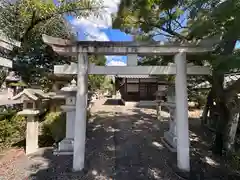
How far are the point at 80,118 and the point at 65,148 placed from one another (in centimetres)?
164

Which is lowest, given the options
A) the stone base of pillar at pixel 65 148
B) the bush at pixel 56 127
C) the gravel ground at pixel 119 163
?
the gravel ground at pixel 119 163

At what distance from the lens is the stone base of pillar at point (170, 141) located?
5.73m

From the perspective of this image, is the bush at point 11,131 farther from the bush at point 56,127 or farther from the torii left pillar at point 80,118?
the torii left pillar at point 80,118

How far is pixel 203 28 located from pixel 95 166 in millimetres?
4052

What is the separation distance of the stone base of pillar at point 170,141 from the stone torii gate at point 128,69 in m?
1.19

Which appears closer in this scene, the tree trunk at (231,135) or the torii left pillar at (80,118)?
the torii left pillar at (80,118)

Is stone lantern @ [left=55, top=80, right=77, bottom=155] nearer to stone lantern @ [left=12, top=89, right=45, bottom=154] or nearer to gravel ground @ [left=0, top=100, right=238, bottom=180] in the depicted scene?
gravel ground @ [left=0, top=100, right=238, bottom=180]

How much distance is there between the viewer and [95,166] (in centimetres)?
478

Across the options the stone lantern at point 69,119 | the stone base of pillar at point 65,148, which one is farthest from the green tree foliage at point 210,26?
the stone base of pillar at point 65,148

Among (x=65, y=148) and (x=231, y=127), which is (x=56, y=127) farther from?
(x=231, y=127)

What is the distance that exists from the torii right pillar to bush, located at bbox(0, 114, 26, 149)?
575 cm

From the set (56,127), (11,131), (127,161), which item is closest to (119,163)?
(127,161)

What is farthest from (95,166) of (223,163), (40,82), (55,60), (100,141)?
(55,60)

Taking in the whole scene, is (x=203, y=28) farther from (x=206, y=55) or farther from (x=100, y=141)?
(x=100, y=141)
